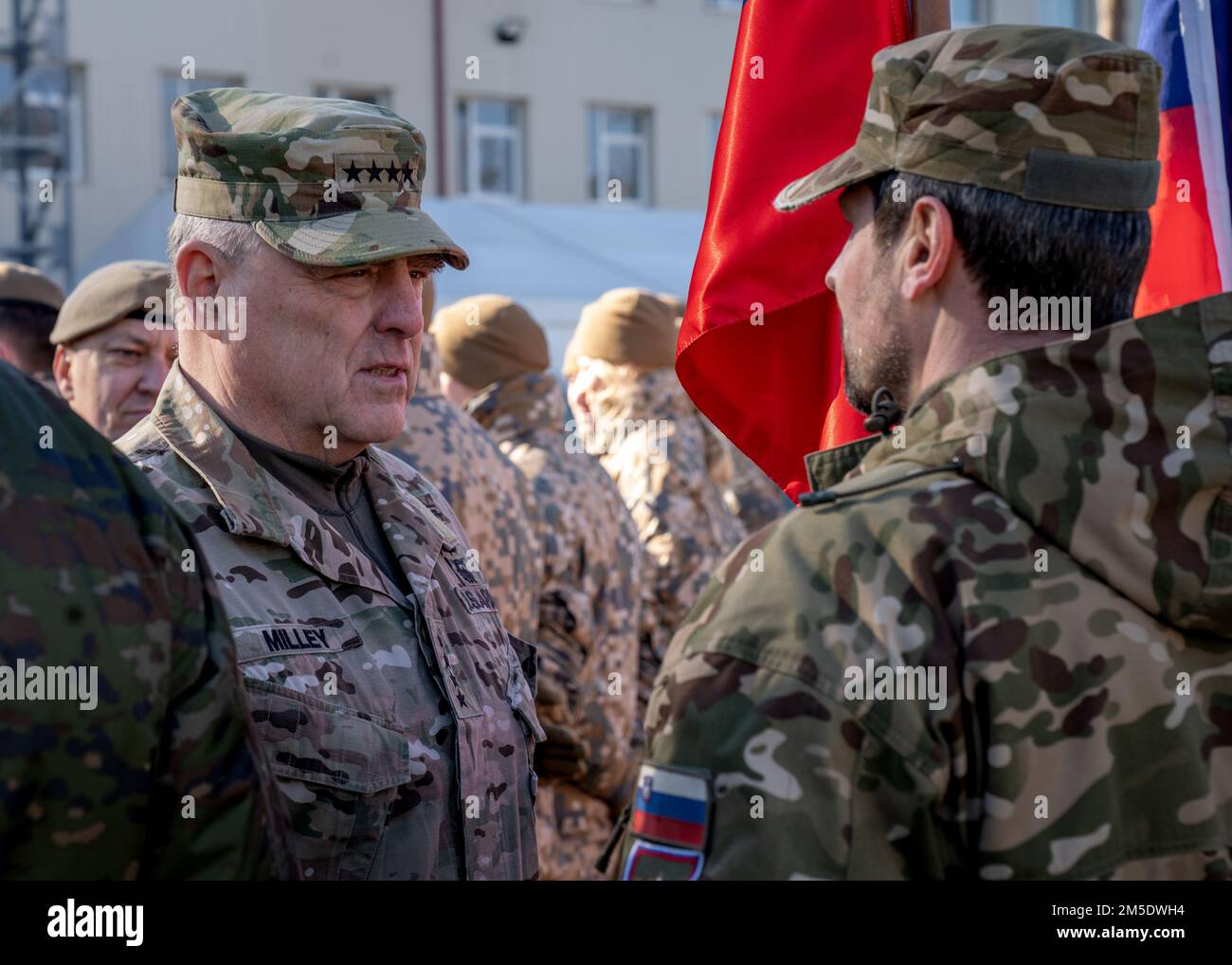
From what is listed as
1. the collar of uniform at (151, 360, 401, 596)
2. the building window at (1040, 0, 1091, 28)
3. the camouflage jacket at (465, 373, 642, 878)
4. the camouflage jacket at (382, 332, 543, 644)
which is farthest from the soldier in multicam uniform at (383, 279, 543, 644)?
the building window at (1040, 0, 1091, 28)

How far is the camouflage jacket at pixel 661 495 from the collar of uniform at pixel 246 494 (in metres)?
3.47

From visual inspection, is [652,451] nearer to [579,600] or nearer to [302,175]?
[579,600]

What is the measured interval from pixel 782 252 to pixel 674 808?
178 cm

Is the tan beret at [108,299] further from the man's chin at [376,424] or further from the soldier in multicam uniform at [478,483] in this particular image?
the man's chin at [376,424]

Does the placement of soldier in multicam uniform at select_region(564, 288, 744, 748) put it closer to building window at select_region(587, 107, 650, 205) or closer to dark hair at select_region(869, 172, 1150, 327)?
dark hair at select_region(869, 172, 1150, 327)

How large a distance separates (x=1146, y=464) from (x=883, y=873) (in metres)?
0.55

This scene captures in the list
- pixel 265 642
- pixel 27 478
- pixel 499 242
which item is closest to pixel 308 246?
pixel 265 642

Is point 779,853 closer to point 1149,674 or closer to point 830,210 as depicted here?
point 1149,674

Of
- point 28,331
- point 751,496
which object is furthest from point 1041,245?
point 751,496

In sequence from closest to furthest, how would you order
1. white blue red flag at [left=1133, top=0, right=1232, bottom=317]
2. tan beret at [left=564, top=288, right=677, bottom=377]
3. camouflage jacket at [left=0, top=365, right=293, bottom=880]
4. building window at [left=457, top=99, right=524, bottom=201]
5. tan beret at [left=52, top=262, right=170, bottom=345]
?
camouflage jacket at [left=0, top=365, right=293, bottom=880], white blue red flag at [left=1133, top=0, right=1232, bottom=317], tan beret at [left=52, top=262, right=170, bottom=345], tan beret at [left=564, top=288, right=677, bottom=377], building window at [left=457, top=99, right=524, bottom=201]

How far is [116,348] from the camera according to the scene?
397cm

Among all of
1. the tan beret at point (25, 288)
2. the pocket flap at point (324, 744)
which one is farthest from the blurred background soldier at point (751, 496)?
the pocket flap at point (324, 744)

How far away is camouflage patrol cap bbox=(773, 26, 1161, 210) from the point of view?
178 centimetres

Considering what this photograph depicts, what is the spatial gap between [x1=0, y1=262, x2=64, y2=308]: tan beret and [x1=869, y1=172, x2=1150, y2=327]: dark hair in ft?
12.0
